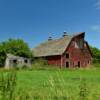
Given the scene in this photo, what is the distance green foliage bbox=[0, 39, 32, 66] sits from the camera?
55.8 metres

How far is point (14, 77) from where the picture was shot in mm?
3568

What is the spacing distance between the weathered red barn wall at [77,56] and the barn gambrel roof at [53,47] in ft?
3.50

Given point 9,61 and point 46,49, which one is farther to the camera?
point 46,49

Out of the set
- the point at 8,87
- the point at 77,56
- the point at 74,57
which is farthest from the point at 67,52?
the point at 8,87

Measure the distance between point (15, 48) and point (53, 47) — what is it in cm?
738

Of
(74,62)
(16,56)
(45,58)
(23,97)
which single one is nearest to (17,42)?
(16,56)

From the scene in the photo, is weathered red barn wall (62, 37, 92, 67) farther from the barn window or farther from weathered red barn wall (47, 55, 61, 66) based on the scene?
weathered red barn wall (47, 55, 61, 66)

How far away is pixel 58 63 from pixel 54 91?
174ft

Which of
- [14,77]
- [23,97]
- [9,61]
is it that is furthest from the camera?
[9,61]

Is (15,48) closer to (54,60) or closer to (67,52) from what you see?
(54,60)

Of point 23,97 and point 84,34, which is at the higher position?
point 84,34

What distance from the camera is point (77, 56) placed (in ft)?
197

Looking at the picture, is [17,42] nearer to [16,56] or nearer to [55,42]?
[16,56]

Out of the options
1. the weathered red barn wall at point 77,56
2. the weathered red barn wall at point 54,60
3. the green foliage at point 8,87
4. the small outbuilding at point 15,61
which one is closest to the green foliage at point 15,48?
the small outbuilding at point 15,61
